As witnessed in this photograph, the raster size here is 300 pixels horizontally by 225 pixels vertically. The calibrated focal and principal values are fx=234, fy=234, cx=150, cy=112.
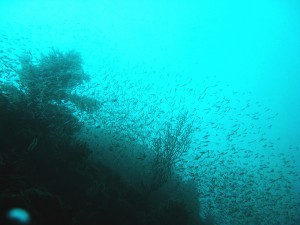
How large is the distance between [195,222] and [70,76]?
1249 cm

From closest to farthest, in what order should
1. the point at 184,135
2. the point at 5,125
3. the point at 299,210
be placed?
the point at 5,125 < the point at 184,135 < the point at 299,210

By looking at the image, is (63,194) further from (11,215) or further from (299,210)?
(299,210)

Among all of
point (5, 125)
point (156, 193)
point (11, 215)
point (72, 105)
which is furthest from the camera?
point (72, 105)

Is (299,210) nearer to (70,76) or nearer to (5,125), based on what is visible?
(70,76)

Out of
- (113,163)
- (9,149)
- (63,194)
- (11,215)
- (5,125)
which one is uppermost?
(113,163)

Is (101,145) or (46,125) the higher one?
(101,145)

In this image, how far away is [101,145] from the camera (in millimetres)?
18469

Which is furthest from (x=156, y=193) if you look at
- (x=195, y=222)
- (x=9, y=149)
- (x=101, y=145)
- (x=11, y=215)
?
(x=11, y=215)

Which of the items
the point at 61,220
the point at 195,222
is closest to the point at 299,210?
the point at 195,222

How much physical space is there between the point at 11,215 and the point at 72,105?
1189cm

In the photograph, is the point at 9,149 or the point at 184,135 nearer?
the point at 9,149

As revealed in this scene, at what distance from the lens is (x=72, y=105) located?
15930 mm

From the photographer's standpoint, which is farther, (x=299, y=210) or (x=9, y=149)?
(x=299, y=210)

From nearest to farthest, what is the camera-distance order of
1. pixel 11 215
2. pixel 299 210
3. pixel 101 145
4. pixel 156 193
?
pixel 11 215 < pixel 156 193 < pixel 101 145 < pixel 299 210
